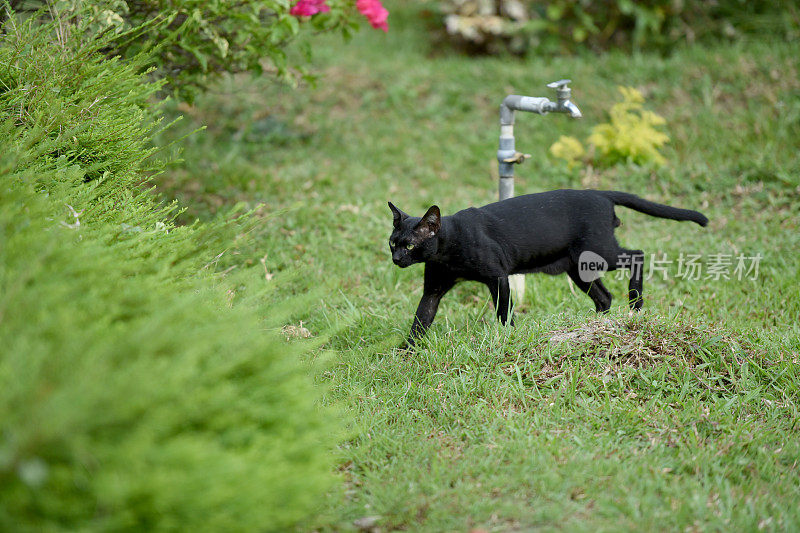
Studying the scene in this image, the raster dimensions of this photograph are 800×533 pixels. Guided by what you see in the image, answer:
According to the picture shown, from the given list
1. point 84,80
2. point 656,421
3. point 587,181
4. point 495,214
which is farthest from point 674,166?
point 84,80

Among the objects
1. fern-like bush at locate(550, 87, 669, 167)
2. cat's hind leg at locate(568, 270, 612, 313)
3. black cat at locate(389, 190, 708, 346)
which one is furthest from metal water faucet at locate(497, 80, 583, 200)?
fern-like bush at locate(550, 87, 669, 167)

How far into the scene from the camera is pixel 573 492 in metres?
2.41

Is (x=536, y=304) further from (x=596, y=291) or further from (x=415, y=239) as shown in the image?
(x=415, y=239)

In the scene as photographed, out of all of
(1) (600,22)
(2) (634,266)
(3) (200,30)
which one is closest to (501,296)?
(2) (634,266)

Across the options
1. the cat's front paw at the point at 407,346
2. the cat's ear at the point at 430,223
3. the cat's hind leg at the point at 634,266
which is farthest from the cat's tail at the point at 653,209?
the cat's front paw at the point at 407,346

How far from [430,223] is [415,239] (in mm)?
108

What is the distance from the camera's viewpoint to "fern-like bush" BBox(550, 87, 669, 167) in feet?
19.8

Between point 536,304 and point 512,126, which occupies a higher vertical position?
point 512,126

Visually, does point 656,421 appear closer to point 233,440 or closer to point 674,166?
point 233,440

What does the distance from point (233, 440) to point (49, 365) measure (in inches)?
21.0

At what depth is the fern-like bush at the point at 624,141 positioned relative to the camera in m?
6.05

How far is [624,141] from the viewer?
6.06m

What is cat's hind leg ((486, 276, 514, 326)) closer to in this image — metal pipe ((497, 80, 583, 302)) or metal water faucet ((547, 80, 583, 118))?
metal pipe ((497, 80, 583, 302))

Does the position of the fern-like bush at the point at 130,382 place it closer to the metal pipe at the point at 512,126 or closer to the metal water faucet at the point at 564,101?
the metal pipe at the point at 512,126
